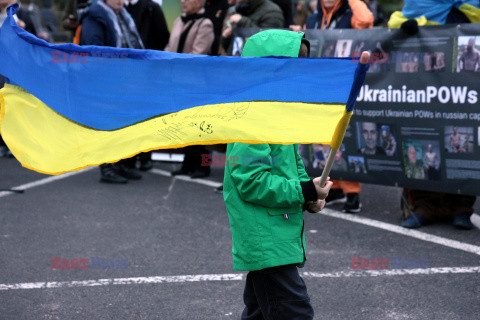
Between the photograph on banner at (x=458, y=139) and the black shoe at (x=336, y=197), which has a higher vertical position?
the photograph on banner at (x=458, y=139)

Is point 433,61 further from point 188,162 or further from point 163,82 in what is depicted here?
point 188,162

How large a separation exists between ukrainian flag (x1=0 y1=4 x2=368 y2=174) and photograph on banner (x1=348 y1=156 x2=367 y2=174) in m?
3.58

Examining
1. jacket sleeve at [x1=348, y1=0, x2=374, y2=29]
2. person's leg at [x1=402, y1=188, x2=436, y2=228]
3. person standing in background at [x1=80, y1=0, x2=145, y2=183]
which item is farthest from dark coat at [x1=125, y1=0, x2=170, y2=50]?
person's leg at [x1=402, y1=188, x2=436, y2=228]

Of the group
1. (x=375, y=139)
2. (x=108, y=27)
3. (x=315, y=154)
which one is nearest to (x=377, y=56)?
(x=375, y=139)

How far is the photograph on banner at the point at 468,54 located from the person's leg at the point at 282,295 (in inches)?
128

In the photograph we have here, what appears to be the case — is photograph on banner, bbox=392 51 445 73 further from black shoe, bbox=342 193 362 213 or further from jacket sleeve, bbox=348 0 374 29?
black shoe, bbox=342 193 362 213

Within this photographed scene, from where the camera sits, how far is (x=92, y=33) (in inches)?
293

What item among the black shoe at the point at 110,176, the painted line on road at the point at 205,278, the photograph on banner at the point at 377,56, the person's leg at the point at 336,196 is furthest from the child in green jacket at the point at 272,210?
the black shoe at the point at 110,176

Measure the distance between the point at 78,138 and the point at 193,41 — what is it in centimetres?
503

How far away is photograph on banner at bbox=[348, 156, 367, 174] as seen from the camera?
6422 millimetres

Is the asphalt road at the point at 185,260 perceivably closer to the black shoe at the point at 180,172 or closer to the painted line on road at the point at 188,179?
the painted line on road at the point at 188,179

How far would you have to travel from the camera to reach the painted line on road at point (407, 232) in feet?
17.6

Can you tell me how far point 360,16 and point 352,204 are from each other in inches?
71.4

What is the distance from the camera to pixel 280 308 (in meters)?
3.05
